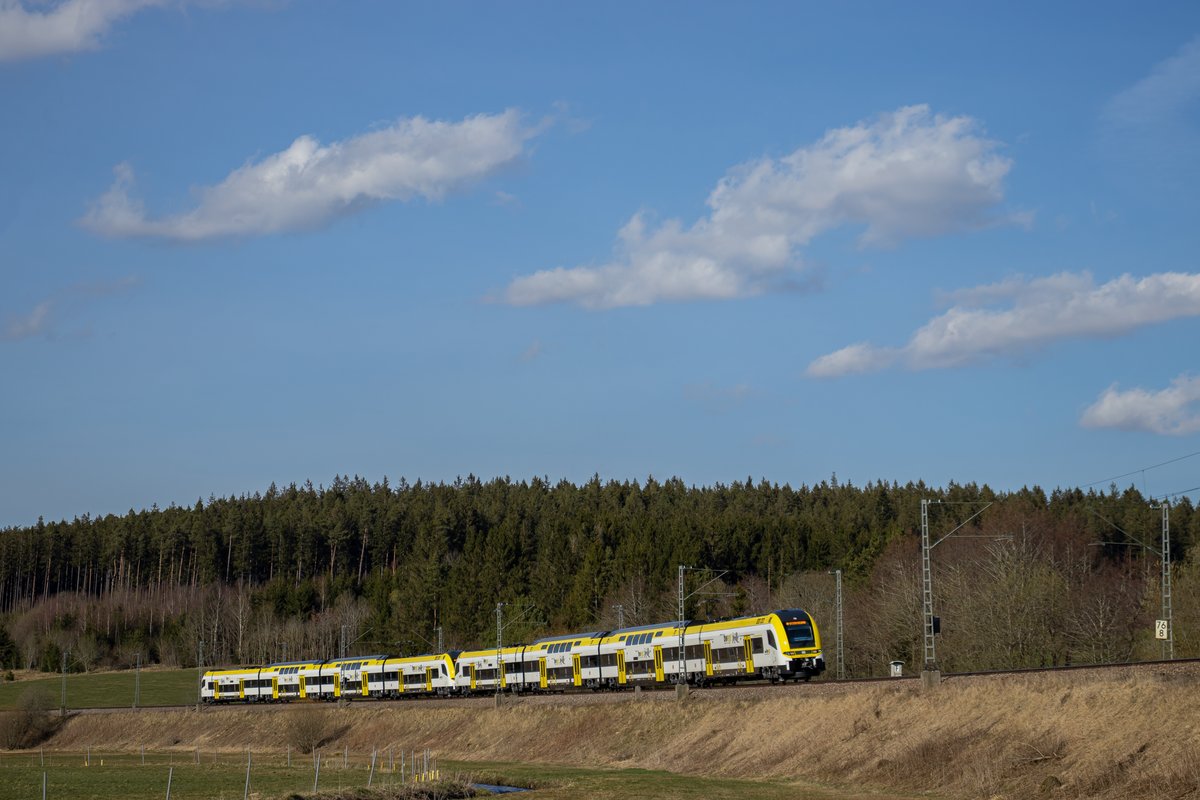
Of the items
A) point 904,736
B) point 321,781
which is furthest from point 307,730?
point 904,736

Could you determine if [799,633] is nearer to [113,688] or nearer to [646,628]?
[646,628]

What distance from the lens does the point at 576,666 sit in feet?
275

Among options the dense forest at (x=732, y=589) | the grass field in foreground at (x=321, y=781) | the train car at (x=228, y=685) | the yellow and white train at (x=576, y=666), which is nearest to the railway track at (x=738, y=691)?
the yellow and white train at (x=576, y=666)

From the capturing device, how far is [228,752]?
92562 millimetres

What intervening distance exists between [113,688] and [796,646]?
11375cm

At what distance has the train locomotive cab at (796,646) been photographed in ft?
219

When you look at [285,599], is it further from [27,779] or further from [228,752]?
[27,779]

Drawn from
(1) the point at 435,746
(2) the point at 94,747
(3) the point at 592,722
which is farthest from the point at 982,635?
(2) the point at 94,747

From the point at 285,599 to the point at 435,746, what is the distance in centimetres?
10892

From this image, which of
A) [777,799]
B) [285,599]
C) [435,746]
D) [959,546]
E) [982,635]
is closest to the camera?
[777,799]

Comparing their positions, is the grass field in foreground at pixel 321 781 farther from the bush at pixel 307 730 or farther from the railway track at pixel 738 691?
the railway track at pixel 738 691

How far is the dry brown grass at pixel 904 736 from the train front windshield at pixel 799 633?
487 centimetres

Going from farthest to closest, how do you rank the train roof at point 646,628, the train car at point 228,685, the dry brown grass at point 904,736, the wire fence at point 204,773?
the train car at point 228,685 → the train roof at point 646,628 → the wire fence at point 204,773 → the dry brown grass at point 904,736

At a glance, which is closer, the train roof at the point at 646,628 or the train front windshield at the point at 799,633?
the train front windshield at the point at 799,633
